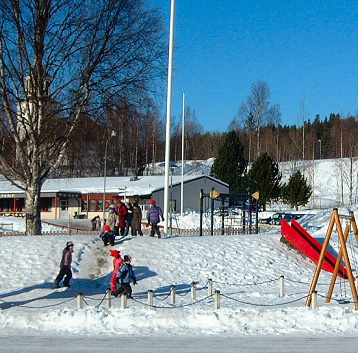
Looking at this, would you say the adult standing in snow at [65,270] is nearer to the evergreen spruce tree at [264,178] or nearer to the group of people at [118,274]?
the group of people at [118,274]

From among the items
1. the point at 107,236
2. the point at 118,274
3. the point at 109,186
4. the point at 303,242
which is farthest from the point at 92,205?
the point at 118,274

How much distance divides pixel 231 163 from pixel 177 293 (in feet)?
184

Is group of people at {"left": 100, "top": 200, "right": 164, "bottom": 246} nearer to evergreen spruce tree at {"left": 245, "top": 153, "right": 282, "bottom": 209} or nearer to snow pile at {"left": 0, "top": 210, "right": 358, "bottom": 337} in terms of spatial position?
snow pile at {"left": 0, "top": 210, "right": 358, "bottom": 337}

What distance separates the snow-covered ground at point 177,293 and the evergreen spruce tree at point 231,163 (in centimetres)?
4394

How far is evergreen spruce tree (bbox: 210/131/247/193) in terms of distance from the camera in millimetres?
73438

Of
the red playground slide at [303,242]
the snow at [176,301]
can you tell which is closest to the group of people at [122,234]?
the snow at [176,301]

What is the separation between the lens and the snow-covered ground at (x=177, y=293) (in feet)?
44.2

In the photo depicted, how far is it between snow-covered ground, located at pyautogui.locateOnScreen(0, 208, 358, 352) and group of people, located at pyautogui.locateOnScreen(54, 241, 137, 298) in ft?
1.42

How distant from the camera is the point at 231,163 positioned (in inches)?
2921

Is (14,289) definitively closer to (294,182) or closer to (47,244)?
(47,244)

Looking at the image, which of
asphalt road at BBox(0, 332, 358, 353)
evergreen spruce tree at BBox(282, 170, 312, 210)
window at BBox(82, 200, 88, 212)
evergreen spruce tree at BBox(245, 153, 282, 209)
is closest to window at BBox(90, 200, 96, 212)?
window at BBox(82, 200, 88, 212)

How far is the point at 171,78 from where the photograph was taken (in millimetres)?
25156

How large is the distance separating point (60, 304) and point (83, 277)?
148 inches

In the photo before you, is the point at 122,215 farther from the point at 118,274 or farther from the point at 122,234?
the point at 118,274
